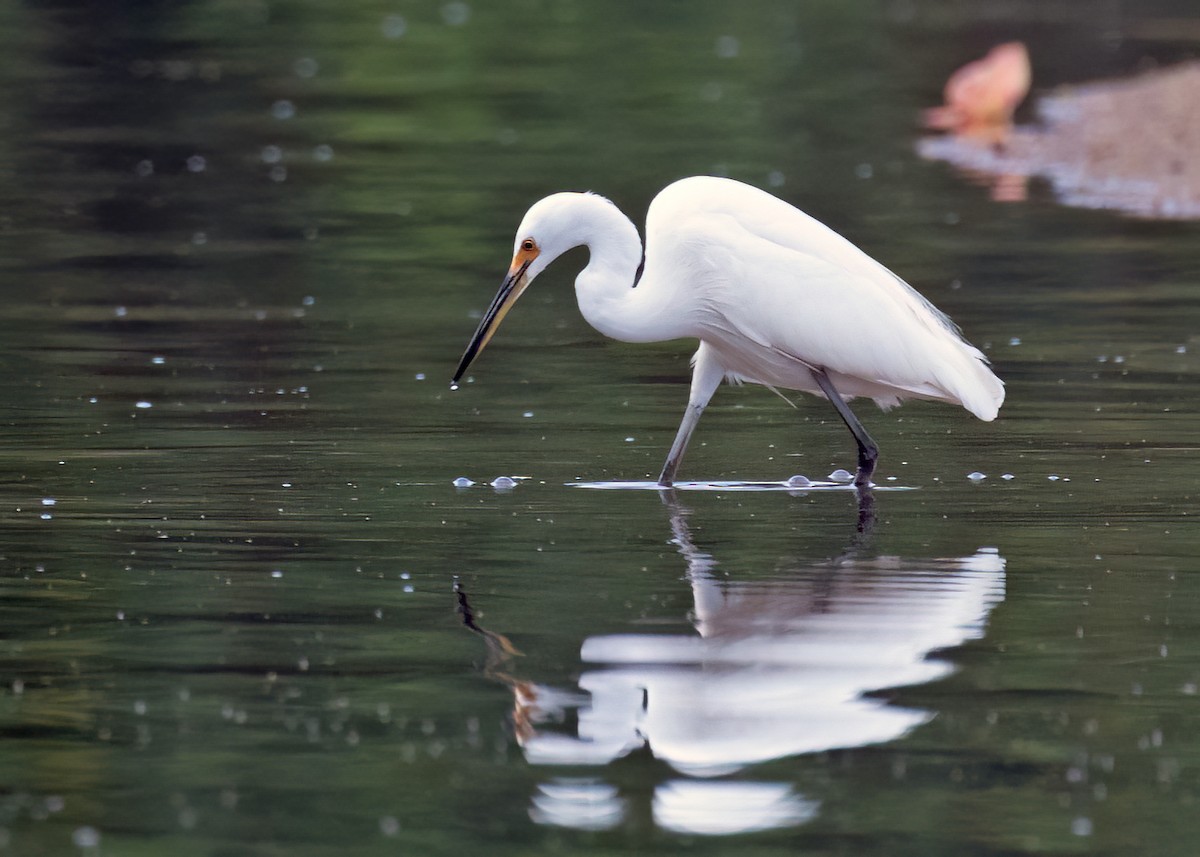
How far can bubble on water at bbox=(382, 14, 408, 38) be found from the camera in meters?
35.2

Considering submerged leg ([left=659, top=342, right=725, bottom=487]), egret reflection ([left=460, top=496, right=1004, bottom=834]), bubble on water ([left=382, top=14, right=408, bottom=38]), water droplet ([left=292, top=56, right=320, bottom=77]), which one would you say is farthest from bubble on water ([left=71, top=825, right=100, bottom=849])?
bubble on water ([left=382, top=14, right=408, bottom=38])

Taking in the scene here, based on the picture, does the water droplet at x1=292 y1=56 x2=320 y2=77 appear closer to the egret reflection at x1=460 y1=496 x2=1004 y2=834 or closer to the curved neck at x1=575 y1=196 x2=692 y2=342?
the curved neck at x1=575 y1=196 x2=692 y2=342

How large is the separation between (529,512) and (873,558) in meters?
1.44

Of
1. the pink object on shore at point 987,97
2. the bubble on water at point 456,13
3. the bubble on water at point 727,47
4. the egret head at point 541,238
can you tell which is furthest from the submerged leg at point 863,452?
the bubble on water at point 456,13

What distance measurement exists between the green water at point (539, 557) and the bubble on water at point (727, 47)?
13555mm

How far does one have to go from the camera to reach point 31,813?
5.64 metres

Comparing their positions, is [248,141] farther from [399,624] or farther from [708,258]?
[399,624]

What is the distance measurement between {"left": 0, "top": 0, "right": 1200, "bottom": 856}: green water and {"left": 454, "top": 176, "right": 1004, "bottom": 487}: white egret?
46cm

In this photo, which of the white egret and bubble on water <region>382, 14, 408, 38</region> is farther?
bubble on water <region>382, 14, 408, 38</region>

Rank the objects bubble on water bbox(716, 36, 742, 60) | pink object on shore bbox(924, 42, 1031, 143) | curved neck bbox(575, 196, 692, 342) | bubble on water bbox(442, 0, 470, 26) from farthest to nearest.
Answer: bubble on water bbox(442, 0, 470, 26) → bubble on water bbox(716, 36, 742, 60) → pink object on shore bbox(924, 42, 1031, 143) → curved neck bbox(575, 196, 692, 342)

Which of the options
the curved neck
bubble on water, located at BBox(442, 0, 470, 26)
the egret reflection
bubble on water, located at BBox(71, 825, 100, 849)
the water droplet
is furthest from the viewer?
bubble on water, located at BBox(442, 0, 470, 26)

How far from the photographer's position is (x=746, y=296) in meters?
9.85

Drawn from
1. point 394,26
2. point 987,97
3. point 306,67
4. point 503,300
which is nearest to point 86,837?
point 503,300

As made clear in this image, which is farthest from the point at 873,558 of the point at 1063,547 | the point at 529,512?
the point at 529,512
